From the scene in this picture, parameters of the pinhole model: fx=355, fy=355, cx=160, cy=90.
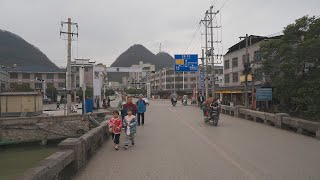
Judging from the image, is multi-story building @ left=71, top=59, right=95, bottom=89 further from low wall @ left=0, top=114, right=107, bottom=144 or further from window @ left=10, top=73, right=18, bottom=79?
window @ left=10, top=73, right=18, bottom=79

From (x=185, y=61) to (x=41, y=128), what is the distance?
2311cm

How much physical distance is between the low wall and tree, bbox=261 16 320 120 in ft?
50.9

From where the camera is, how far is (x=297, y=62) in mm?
26703

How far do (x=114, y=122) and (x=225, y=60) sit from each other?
159 ft

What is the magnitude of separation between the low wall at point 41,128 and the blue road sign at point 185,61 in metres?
20.2

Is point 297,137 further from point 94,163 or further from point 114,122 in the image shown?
point 94,163

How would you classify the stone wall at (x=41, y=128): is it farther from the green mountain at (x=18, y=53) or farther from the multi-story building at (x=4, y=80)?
the green mountain at (x=18, y=53)

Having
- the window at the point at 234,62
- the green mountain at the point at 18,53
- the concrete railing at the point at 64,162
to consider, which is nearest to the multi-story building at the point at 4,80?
the green mountain at the point at 18,53

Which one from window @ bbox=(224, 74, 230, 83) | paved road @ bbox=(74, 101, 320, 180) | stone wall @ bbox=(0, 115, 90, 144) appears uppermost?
window @ bbox=(224, 74, 230, 83)

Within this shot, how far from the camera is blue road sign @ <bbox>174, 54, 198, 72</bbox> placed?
44.1m

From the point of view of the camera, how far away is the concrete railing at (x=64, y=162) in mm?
5281

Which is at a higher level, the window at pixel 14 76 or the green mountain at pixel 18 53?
the green mountain at pixel 18 53

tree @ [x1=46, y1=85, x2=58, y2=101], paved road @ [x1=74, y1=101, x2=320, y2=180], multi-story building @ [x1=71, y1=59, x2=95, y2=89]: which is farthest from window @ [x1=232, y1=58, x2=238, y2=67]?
tree @ [x1=46, y1=85, x2=58, y2=101]

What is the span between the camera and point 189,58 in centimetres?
4425
